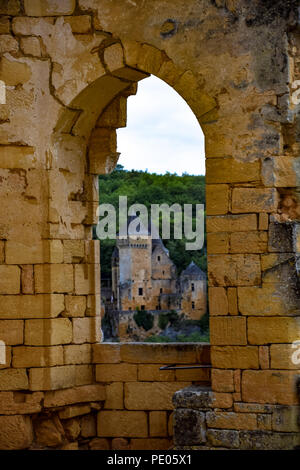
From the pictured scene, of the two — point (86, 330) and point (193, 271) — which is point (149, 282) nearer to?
point (193, 271)

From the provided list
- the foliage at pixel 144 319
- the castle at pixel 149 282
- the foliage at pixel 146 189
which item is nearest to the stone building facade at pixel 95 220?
the foliage at pixel 146 189

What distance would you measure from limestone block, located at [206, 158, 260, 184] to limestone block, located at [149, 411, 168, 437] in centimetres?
245

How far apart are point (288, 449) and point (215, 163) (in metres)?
2.57

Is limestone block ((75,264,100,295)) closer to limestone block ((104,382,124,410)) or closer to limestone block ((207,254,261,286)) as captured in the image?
limestone block ((104,382,124,410))

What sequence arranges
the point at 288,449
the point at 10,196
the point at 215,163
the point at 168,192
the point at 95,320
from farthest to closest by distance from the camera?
the point at 168,192
the point at 95,320
the point at 10,196
the point at 215,163
the point at 288,449

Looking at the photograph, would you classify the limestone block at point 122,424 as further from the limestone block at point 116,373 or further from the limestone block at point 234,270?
the limestone block at point 234,270

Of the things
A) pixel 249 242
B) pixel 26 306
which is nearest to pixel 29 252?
pixel 26 306

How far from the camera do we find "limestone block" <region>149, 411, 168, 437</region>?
25.0 feet

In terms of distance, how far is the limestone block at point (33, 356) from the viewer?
7.22 metres

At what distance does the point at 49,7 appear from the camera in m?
7.35

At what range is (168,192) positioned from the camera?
1667 inches

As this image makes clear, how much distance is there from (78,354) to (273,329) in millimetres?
2107

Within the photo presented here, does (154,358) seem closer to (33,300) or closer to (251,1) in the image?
(33,300)
